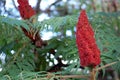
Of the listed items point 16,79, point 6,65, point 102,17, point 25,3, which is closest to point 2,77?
point 16,79

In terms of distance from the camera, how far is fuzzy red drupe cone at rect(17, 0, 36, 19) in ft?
6.31

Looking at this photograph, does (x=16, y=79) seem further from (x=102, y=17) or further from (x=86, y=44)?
(x=102, y=17)

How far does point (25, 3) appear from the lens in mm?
1933

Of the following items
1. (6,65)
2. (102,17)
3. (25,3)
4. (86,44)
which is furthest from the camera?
(102,17)

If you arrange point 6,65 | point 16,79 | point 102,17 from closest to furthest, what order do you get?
point 16,79, point 6,65, point 102,17

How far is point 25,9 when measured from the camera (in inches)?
76.4

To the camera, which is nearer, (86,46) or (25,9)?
(86,46)

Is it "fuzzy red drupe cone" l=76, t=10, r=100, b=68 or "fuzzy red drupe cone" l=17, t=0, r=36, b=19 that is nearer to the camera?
"fuzzy red drupe cone" l=76, t=10, r=100, b=68

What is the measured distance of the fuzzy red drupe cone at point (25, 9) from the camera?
1.92 m

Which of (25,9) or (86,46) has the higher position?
(25,9)

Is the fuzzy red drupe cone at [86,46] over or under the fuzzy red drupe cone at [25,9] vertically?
under

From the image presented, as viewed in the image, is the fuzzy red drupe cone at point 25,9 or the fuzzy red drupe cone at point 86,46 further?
the fuzzy red drupe cone at point 25,9

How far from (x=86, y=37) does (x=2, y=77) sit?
1.38 ft

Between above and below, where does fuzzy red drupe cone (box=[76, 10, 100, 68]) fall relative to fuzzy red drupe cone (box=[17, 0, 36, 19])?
below
